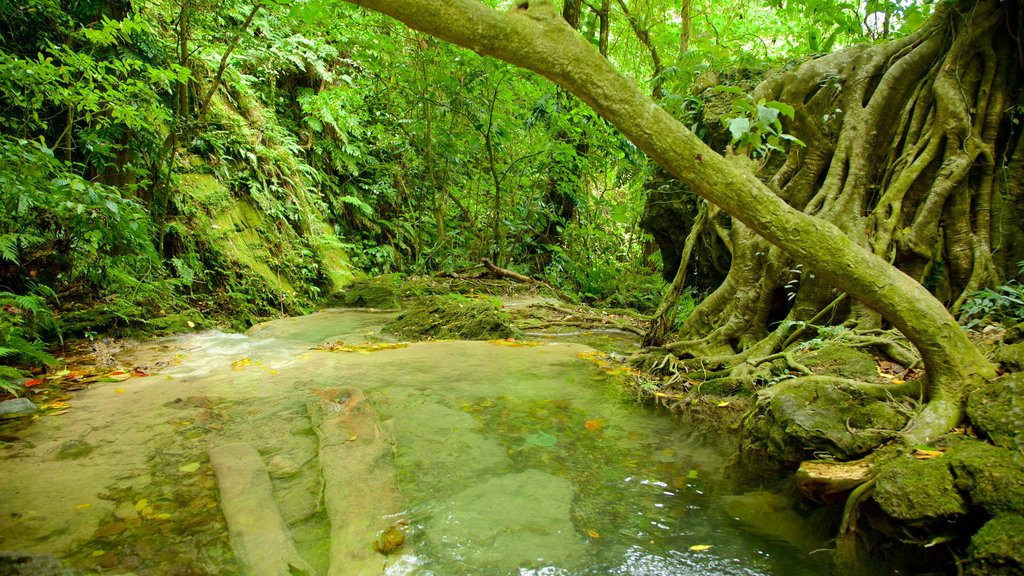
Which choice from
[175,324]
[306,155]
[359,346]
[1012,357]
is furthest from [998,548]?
[306,155]

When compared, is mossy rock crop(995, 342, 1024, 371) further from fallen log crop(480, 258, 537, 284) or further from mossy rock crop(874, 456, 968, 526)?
fallen log crop(480, 258, 537, 284)

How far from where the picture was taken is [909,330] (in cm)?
244

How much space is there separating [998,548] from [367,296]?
830 centimetres

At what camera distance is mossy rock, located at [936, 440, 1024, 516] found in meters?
1.73

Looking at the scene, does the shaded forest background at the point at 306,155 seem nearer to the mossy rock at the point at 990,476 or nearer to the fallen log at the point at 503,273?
the fallen log at the point at 503,273

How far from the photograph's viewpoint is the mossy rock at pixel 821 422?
2455 millimetres

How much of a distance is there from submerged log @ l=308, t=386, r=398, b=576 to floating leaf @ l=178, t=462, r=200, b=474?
622 mm

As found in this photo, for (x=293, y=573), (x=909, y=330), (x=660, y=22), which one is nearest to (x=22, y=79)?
(x=293, y=573)

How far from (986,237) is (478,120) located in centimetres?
765

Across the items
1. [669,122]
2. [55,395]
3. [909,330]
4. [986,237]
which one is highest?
[669,122]

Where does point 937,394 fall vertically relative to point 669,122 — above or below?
below

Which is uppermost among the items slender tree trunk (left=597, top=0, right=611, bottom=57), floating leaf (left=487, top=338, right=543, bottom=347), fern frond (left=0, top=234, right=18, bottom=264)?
slender tree trunk (left=597, top=0, right=611, bottom=57)

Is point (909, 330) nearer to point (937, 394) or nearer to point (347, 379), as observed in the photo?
point (937, 394)

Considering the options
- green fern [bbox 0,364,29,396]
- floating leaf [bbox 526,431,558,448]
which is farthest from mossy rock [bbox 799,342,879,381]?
green fern [bbox 0,364,29,396]
